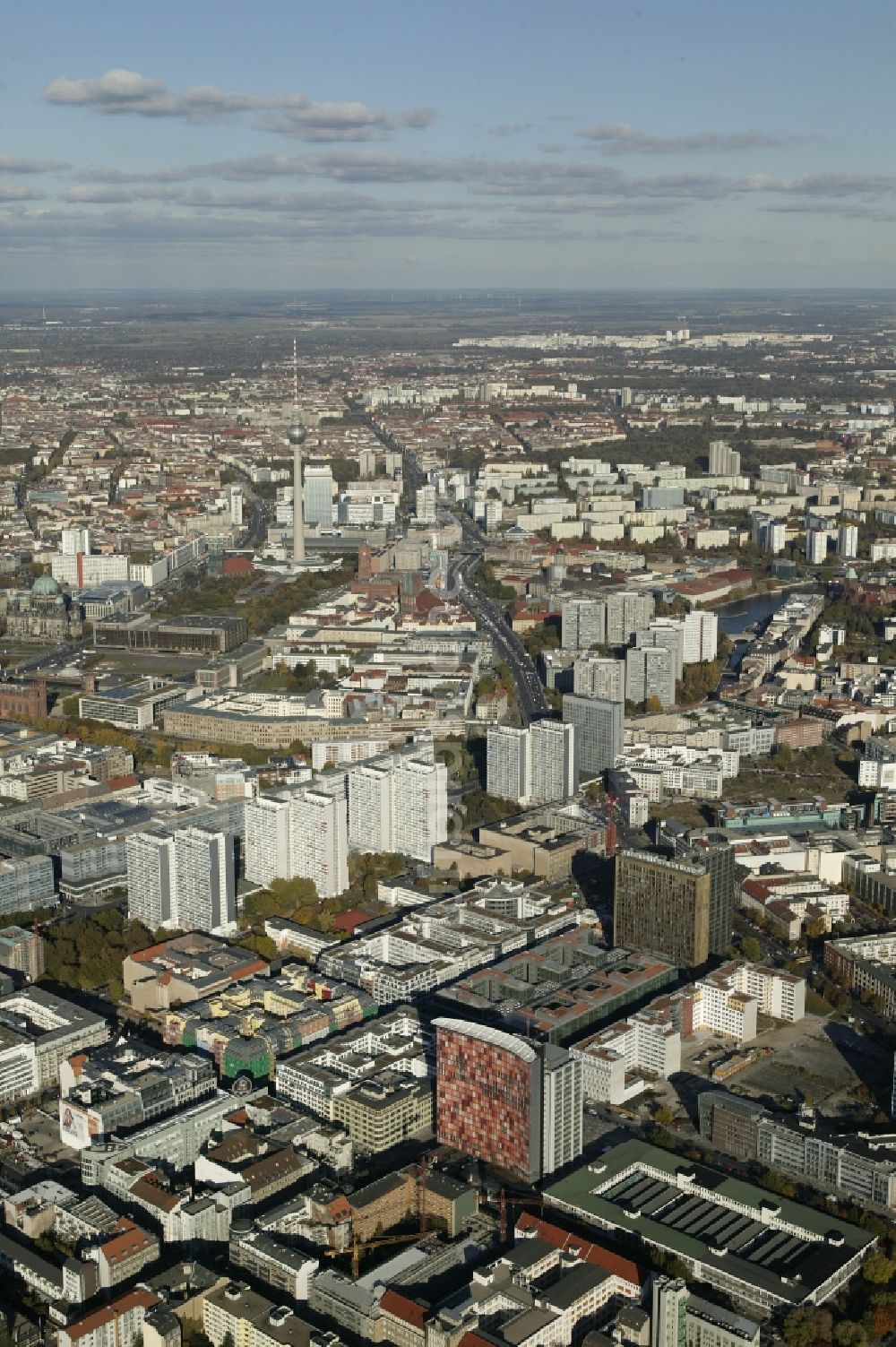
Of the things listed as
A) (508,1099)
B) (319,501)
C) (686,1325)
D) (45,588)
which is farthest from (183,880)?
(319,501)

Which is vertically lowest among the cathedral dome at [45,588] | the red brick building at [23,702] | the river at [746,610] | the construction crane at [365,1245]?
the construction crane at [365,1245]

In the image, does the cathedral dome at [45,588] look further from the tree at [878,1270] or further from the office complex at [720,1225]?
the tree at [878,1270]

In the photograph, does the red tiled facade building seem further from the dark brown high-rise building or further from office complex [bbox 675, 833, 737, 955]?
office complex [bbox 675, 833, 737, 955]

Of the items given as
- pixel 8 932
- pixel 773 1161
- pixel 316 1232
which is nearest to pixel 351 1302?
pixel 316 1232

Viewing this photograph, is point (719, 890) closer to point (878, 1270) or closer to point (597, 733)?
point (878, 1270)

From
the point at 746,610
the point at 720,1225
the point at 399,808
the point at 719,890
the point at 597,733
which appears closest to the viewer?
the point at 720,1225

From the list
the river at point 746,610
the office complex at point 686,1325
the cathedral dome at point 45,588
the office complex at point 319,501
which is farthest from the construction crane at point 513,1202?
the office complex at point 319,501

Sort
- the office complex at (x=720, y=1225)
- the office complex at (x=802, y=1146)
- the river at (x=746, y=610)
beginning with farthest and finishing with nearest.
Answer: the river at (x=746, y=610) < the office complex at (x=802, y=1146) < the office complex at (x=720, y=1225)
